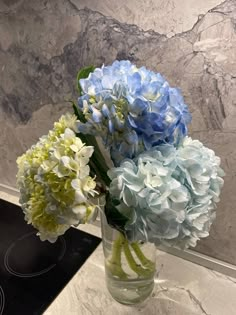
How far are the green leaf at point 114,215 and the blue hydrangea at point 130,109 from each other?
0.23ft

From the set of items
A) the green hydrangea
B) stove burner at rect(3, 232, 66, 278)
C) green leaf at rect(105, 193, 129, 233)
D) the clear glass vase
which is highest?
the green hydrangea

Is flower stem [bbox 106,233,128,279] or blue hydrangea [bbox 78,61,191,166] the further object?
flower stem [bbox 106,233,128,279]

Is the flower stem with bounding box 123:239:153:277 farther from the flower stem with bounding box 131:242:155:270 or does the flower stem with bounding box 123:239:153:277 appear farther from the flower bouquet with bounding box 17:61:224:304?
the flower bouquet with bounding box 17:61:224:304

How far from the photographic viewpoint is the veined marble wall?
0.65 meters

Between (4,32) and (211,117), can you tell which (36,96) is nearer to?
(4,32)

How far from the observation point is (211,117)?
698 mm

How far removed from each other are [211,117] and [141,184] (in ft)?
1.03

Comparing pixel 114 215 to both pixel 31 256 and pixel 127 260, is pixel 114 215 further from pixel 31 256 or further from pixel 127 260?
pixel 31 256

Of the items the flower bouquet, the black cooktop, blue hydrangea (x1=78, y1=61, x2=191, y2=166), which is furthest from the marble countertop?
blue hydrangea (x1=78, y1=61, x2=191, y2=166)

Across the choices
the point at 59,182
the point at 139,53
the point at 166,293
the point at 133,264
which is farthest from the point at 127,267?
the point at 139,53

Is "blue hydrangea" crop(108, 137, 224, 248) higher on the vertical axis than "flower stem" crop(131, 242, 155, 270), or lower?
higher

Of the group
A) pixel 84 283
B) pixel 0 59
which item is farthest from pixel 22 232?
pixel 0 59

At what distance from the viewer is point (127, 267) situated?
659 millimetres

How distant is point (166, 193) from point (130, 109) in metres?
0.12
